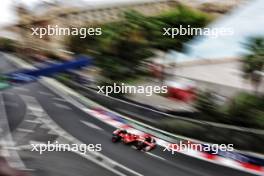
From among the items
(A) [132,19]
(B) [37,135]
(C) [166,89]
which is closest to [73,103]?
(B) [37,135]

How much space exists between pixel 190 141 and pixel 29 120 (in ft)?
25.6

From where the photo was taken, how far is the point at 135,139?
62.8 feet

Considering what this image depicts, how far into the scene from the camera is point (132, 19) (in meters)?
29.8

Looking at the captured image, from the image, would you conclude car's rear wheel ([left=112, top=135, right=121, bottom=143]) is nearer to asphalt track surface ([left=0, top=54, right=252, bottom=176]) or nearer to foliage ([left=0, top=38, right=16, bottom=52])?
asphalt track surface ([left=0, top=54, right=252, bottom=176])

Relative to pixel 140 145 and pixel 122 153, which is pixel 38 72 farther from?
pixel 140 145
